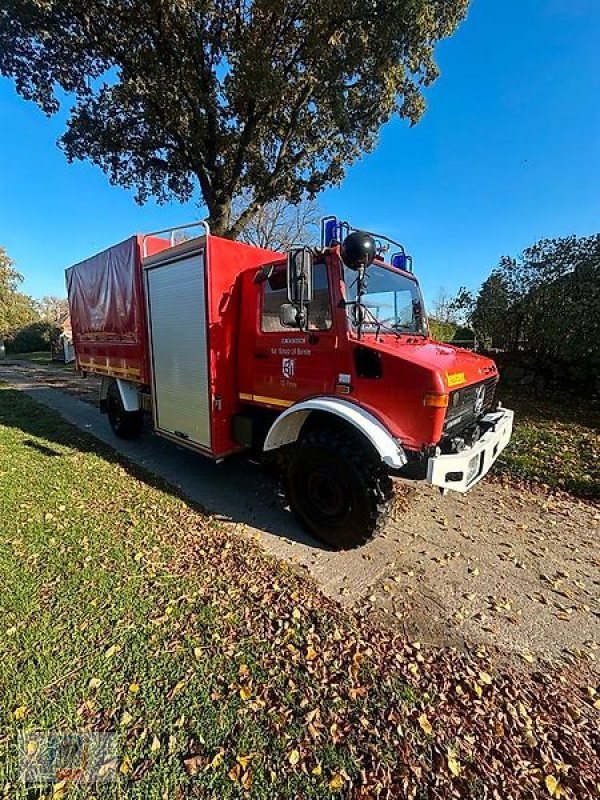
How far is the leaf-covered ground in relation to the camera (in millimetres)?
1802

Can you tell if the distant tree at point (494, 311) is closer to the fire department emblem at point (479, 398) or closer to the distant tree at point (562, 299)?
the distant tree at point (562, 299)

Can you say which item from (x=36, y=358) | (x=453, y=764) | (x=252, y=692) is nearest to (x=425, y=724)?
(x=453, y=764)

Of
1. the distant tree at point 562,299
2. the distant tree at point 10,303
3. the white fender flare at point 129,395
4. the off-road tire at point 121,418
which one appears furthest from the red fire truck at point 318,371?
the distant tree at point 10,303

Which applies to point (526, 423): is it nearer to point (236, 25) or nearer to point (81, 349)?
point (81, 349)

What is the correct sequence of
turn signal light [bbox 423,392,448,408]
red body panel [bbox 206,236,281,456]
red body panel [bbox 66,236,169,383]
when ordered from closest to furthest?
turn signal light [bbox 423,392,448,408] → red body panel [bbox 206,236,281,456] → red body panel [bbox 66,236,169,383]

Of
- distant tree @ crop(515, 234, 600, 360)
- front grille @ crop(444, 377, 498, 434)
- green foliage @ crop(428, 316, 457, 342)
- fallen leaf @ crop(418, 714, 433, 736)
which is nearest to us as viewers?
fallen leaf @ crop(418, 714, 433, 736)

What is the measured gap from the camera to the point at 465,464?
3.22 metres

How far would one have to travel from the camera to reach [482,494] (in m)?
5.07

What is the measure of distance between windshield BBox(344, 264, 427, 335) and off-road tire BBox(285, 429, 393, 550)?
1104 millimetres

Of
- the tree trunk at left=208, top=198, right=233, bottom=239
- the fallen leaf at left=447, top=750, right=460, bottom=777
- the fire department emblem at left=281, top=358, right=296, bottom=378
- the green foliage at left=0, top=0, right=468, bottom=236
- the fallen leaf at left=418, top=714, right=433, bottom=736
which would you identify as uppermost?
the green foliage at left=0, top=0, right=468, bottom=236

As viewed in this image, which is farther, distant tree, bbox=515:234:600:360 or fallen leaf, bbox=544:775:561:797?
distant tree, bbox=515:234:600:360

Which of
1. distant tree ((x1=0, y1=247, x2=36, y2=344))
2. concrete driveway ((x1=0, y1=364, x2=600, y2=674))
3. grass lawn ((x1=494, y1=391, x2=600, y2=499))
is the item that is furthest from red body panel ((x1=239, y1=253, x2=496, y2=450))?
distant tree ((x1=0, y1=247, x2=36, y2=344))

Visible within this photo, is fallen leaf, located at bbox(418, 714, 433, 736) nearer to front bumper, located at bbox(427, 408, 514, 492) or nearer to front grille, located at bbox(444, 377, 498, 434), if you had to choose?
front bumper, located at bbox(427, 408, 514, 492)

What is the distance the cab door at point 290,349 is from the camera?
11.7ft
